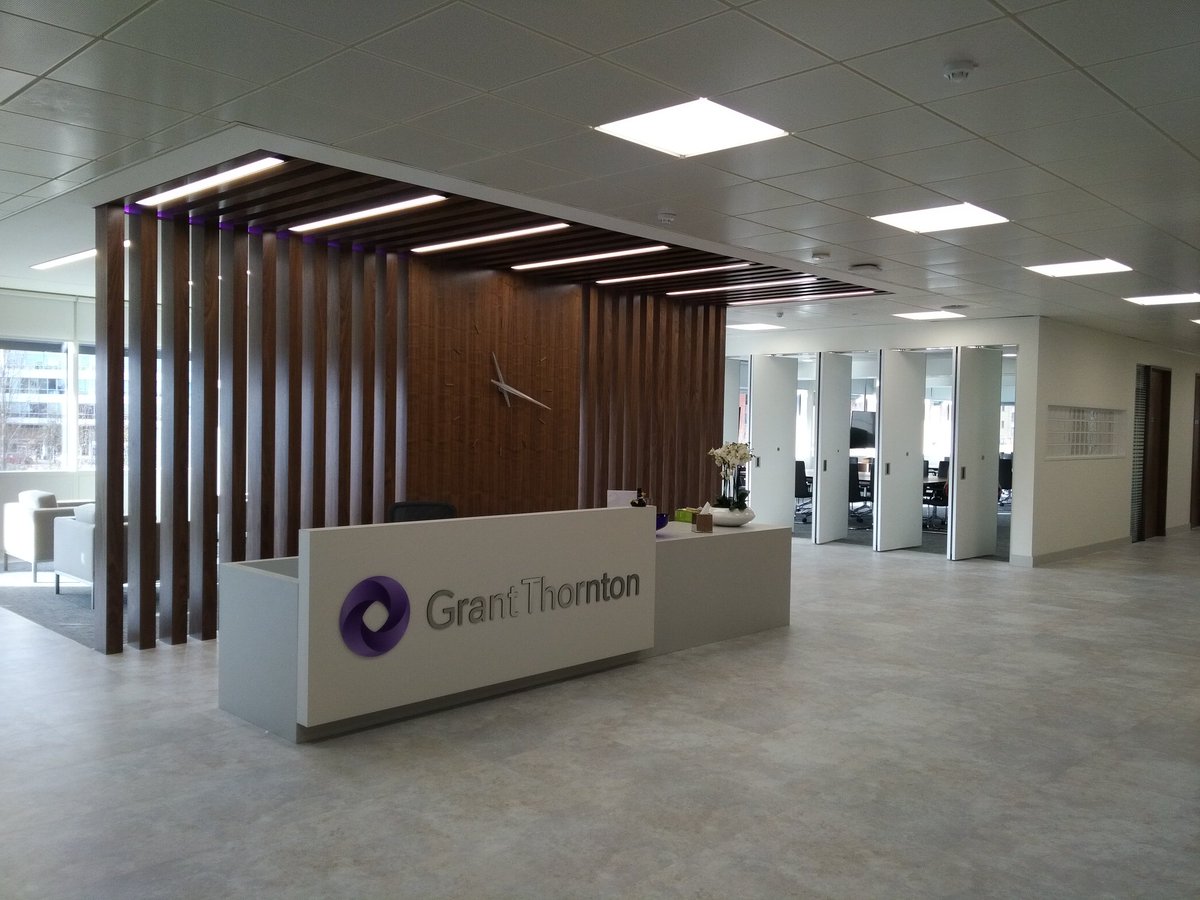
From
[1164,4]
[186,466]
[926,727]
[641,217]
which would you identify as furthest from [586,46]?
[186,466]

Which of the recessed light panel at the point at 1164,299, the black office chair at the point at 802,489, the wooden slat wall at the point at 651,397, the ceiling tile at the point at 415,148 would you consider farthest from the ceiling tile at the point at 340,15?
the black office chair at the point at 802,489

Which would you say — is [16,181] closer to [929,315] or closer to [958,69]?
[958,69]

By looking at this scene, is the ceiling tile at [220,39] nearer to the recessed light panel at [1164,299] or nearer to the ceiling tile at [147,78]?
the ceiling tile at [147,78]

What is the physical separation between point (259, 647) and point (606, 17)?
3513 millimetres

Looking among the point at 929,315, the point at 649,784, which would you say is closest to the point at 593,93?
the point at 649,784

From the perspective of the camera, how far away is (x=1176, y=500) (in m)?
16.0

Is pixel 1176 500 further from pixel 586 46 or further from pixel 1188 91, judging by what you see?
pixel 586 46

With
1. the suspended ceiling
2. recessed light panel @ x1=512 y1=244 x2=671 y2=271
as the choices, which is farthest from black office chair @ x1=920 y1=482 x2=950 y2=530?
recessed light panel @ x1=512 y1=244 x2=671 y2=271

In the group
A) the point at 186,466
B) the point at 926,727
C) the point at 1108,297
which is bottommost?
the point at 926,727

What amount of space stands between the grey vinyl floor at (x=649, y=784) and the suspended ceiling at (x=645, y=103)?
10.0ft

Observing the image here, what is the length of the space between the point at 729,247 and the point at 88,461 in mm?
8794

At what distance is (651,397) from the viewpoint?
10844 mm

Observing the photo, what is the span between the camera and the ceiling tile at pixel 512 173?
214 inches

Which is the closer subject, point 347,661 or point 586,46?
point 586,46
